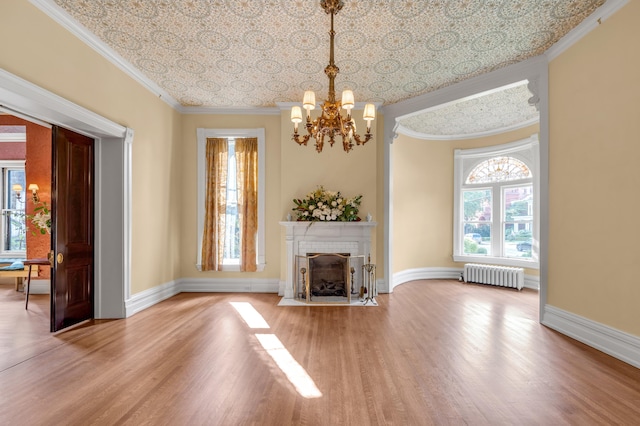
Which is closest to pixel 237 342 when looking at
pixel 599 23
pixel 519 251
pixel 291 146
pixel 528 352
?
pixel 528 352

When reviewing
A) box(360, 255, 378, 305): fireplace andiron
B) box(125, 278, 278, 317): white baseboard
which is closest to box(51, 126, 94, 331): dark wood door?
box(125, 278, 278, 317): white baseboard

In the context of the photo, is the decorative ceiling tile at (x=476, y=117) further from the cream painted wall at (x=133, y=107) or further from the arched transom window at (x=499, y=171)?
the cream painted wall at (x=133, y=107)

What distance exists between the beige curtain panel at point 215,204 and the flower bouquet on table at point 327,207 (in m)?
1.57

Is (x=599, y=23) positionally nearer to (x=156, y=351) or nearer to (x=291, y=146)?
(x=291, y=146)

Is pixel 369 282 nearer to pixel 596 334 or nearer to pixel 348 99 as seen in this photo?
pixel 596 334

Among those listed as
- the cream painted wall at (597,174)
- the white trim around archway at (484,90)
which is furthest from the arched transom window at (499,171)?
the cream painted wall at (597,174)

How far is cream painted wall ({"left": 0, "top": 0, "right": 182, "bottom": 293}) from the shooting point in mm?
3129

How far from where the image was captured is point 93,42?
3938mm

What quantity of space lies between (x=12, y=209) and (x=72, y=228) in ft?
16.6

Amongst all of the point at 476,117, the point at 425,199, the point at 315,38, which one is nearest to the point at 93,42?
the point at 315,38

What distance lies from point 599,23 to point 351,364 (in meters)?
4.42

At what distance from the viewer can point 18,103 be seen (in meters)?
3.13

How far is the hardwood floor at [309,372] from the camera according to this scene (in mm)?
2266

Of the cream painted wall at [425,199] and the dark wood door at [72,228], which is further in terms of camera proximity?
Answer: the cream painted wall at [425,199]
